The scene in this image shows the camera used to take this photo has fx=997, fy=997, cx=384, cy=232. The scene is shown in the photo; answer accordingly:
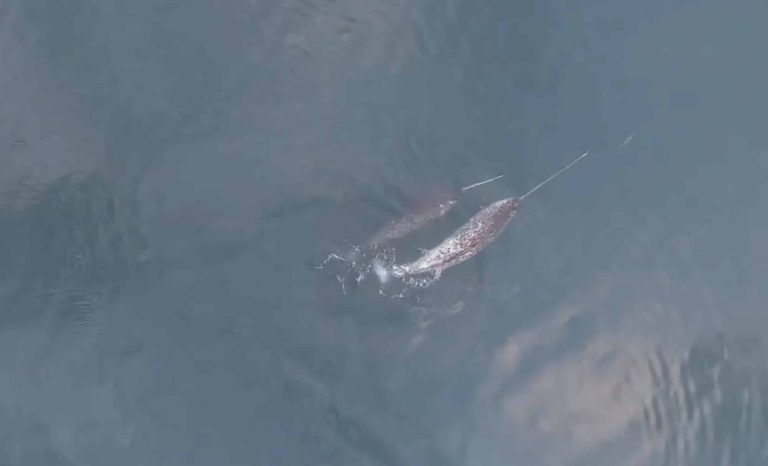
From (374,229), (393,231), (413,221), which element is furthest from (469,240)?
(374,229)

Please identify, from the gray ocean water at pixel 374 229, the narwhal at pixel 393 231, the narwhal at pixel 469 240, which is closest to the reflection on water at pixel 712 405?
the gray ocean water at pixel 374 229

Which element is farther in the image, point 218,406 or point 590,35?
point 590,35

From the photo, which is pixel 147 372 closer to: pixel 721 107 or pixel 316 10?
pixel 316 10

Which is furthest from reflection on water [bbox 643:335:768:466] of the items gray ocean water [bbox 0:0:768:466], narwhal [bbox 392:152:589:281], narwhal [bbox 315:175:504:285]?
narwhal [bbox 315:175:504:285]

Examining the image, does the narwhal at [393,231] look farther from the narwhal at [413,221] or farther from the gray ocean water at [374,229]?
the gray ocean water at [374,229]

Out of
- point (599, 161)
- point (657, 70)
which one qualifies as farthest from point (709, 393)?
point (657, 70)

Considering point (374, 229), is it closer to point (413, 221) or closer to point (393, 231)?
point (393, 231)
